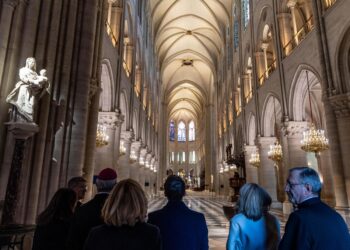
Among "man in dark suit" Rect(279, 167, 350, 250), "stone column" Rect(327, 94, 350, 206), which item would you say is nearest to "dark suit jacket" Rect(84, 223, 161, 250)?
"man in dark suit" Rect(279, 167, 350, 250)

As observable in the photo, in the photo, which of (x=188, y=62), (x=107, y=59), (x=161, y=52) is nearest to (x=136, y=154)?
(x=107, y=59)

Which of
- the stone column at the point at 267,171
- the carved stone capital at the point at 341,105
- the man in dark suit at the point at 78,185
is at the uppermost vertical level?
the carved stone capital at the point at 341,105

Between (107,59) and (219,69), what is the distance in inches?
926

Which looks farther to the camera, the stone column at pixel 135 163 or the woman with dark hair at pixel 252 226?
the stone column at pixel 135 163

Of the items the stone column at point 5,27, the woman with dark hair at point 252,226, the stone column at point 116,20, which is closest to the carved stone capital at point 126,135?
the stone column at point 116,20

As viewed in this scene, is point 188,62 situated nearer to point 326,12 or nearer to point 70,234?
point 326,12

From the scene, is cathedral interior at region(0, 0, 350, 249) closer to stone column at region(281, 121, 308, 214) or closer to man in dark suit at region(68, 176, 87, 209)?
stone column at region(281, 121, 308, 214)

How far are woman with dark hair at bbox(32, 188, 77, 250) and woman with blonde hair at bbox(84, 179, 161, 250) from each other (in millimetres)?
878

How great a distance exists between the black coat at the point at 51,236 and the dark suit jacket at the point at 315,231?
166 centimetres

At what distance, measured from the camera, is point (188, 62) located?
4047cm

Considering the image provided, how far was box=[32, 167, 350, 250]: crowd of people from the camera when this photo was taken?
1.48 meters

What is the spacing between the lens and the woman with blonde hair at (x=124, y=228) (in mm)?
1453

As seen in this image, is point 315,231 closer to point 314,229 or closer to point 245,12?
point 314,229

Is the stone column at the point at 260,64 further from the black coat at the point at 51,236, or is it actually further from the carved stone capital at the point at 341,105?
the black coat at the point at 51,236
